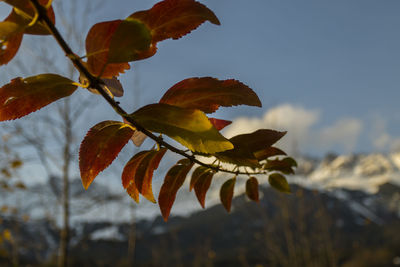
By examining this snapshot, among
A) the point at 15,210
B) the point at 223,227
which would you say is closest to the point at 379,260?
the point at 15,210

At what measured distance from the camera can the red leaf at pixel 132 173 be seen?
0.96 feet

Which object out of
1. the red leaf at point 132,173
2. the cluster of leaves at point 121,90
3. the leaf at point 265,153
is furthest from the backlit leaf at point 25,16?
the leaf at point 265,153

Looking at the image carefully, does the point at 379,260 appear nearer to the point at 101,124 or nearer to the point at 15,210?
the point at 15,210

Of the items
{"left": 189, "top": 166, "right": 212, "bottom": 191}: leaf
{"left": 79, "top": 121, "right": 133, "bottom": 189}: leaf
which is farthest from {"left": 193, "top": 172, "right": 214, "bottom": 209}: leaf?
{"left": 79, "top": 121, "right": 133, "bottom": 189}: leaf

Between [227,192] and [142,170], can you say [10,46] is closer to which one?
[142,170]

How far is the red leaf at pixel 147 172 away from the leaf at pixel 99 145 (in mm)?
46

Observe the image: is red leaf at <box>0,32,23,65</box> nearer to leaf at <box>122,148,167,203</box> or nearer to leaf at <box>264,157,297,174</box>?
leaf at <box>122,148,167,203</box>

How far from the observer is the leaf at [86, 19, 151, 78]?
0.61 feet

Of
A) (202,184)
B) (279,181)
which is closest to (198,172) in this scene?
(202,184)

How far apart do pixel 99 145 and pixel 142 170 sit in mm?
64

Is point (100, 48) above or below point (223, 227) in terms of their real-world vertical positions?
below

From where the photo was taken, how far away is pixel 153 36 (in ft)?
0.70

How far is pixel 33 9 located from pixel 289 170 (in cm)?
33

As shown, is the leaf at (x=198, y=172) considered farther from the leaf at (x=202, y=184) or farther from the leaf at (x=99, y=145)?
the leaf at (x=99, y=145)
